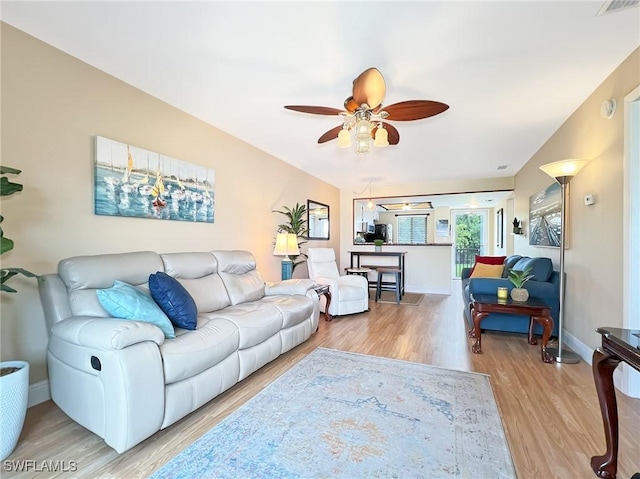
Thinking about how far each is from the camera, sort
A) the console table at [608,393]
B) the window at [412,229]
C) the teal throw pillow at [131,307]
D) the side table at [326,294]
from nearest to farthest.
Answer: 1. the console table at [608,393]
2. the teal throw pillow at [131,307]
3. the side table at [326,294]
4. the window at [412,229]

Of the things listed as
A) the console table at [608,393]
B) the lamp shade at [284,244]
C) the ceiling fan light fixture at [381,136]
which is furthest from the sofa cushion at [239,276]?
the console table at [608,393]

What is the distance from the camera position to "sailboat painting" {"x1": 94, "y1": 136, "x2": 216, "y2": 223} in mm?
2377

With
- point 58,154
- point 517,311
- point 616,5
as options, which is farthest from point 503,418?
point 58,154

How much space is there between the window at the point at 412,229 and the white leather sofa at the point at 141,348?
811cm

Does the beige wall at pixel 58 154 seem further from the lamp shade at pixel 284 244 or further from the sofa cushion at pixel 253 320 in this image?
the lamp shade at pixel 284 244

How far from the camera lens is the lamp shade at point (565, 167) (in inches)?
104

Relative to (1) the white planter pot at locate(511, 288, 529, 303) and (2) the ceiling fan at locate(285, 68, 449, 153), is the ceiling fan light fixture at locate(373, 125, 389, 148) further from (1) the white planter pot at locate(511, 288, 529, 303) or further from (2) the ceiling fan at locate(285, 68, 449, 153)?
(1) the white planter pot at locate(511, 288, 529, 303)

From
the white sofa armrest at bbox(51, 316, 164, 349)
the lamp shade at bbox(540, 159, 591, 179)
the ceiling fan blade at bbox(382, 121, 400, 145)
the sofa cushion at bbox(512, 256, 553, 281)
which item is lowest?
the white sofa armrest at bbox(51, 316, 164, 349)

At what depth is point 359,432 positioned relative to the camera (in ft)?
5.65

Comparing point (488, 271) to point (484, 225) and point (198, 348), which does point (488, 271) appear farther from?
point (484, 225)

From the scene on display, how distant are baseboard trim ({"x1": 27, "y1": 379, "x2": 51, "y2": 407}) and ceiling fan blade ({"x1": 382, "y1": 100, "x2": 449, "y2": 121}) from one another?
3.07m

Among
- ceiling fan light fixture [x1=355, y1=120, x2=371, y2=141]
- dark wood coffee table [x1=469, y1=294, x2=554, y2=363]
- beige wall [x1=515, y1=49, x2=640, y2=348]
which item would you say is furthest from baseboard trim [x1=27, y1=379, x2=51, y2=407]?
beige wall [x1=515, y1=49, x2=640, y2=348]

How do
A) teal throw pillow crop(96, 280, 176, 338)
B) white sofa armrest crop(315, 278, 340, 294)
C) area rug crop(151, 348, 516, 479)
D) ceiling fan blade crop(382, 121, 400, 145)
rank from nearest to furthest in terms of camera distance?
area rug crop(151, 348, 516, 479) → teal throw pillow crop(96, 280, 176, 338) → ceiling fan blade crop(382, 121, 400, 145) → white sofa armrest crop(315, 278, 340, 294)

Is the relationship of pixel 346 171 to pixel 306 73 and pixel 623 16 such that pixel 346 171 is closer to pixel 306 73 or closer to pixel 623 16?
pixel 306 73
